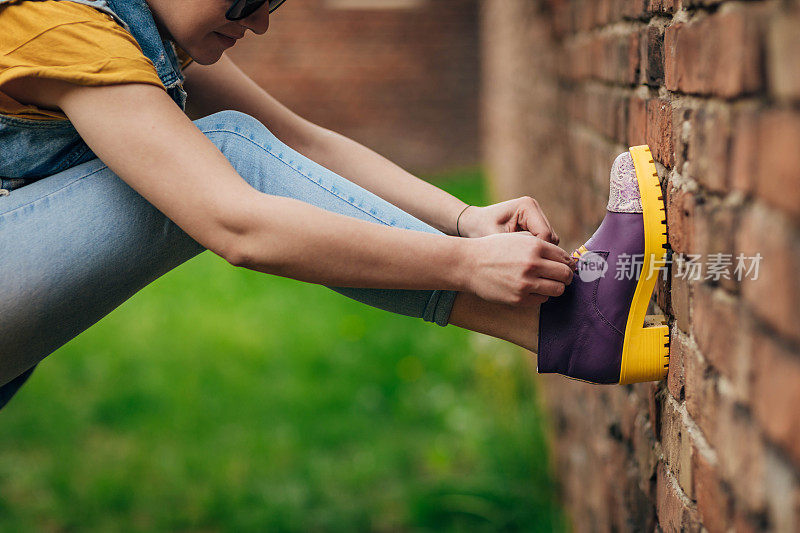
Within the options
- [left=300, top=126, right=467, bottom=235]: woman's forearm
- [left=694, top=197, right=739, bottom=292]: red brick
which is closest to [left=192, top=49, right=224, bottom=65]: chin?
[left=300, top=126, right=467, bottom=235]: woman's forearm

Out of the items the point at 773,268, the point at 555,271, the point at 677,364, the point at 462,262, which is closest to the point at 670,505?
the point at 677,364

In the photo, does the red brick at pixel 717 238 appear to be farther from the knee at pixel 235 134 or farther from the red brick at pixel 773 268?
the knee at pixel 235 134

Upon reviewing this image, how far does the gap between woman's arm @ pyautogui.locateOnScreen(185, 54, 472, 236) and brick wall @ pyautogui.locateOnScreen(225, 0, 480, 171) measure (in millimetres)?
8591

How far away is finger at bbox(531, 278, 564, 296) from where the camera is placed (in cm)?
136

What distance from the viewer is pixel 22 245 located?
147cm

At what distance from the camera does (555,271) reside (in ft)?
4.50

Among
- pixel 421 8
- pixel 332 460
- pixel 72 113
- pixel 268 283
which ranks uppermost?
pixel 72 113

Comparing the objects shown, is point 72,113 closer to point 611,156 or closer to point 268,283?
point 611,156

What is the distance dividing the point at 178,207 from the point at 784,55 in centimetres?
89

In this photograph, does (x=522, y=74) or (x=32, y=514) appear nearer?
(x=32, y=514)

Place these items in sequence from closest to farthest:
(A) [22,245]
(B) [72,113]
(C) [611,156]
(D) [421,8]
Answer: (B) [72,113], (A) [22,245], (C) [611,156], (D) [421,8]

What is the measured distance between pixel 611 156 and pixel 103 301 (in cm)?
126

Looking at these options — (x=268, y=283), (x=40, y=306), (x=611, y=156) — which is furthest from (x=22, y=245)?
(x=268, y=283)

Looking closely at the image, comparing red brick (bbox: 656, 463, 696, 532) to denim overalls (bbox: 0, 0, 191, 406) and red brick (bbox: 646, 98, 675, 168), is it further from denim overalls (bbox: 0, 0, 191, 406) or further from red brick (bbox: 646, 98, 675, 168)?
denim overalls (bbox: 0, 0, 191, 406)
